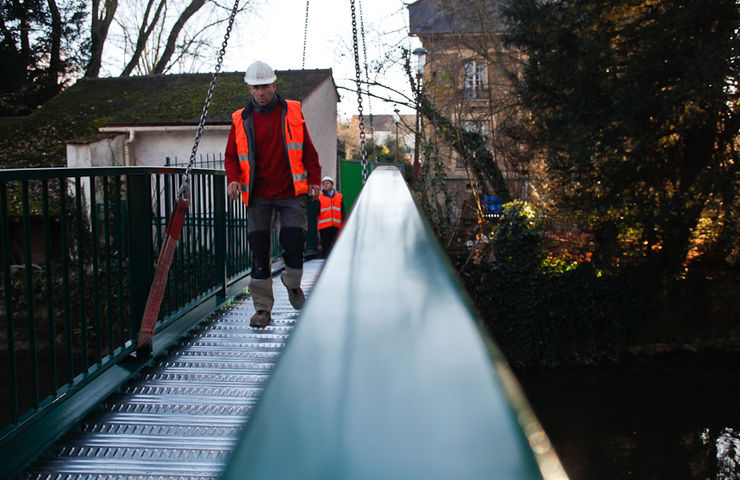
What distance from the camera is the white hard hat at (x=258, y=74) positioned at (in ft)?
13.2

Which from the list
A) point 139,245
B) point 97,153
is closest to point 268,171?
point 139,245

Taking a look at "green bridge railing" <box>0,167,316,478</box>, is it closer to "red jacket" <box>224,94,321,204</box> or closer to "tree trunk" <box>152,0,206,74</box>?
"red jacket" <box>224,94,321,204</box>

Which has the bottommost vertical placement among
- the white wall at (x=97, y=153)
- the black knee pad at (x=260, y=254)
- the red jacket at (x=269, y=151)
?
the black knee pad at (x=260, y=254)

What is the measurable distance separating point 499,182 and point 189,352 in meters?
14.0

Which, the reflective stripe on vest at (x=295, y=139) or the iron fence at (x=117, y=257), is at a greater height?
the reflective stripe on vest at (x=295, y=139)

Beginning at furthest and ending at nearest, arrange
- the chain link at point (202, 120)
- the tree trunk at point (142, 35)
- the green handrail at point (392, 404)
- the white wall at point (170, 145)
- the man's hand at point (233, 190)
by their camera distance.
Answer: the tree trunk at point (142, 35) < the white wall at point (170, 145) < the man's hand at point (233, 190) < the chain link at point (202, 120) < the green handrail at point (392, 404)

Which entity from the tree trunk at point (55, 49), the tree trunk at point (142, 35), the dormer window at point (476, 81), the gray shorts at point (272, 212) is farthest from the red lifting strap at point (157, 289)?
the tree trunk at point (142, 35)

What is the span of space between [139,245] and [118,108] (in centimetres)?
1575

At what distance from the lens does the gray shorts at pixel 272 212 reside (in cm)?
446

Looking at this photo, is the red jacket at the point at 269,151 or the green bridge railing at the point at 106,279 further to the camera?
the red jacket at the point at 269,151

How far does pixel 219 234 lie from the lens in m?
5.22

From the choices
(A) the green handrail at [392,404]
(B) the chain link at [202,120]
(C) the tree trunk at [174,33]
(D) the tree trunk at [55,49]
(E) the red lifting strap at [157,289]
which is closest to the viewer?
(A) the green handrail at [392,404]

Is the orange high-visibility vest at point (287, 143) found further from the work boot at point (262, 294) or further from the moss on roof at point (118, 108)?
the moss on roof at point (118, 108)

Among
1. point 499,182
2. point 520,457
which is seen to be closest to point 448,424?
point 520,457
